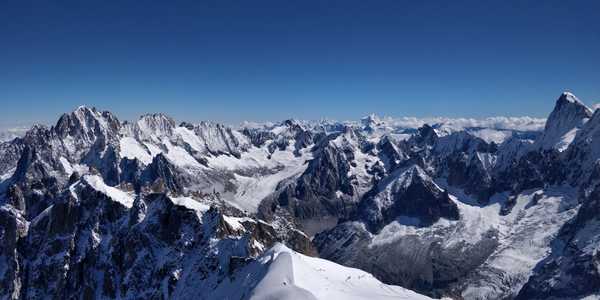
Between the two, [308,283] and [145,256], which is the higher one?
[308,283]

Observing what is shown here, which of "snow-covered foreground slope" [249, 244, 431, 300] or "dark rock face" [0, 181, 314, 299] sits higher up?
"snow-covered foreground slope" [249, 244, 431, 300]

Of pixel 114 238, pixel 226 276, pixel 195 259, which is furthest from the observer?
pixel 114 238

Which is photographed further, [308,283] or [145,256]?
[145,256]

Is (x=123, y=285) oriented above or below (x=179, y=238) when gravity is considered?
below

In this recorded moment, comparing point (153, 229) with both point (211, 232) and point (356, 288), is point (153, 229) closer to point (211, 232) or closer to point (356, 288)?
point (211, 232)

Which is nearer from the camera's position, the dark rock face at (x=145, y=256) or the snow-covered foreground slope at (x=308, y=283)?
the snow-covered foreground slope at (x=308, y=283)

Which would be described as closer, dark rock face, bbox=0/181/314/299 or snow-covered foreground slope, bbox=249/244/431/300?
snow-covered foreground slope, bbox=249/244/431/300

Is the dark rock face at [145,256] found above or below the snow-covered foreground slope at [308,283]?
below

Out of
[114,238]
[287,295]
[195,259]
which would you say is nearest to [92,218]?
[114,238]
